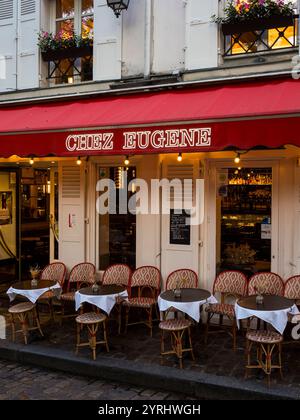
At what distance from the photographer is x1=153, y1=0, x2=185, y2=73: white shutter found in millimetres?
7641

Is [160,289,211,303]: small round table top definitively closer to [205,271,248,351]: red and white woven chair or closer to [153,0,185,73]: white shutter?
[205,271,248,351]: red and white woven chair

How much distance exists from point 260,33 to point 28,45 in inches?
187

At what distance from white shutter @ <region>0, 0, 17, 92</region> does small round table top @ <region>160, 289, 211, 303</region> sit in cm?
565

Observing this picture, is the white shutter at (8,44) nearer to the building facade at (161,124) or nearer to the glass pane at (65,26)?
the building facade at (161,124)

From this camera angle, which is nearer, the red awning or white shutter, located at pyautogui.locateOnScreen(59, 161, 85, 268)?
the red awning

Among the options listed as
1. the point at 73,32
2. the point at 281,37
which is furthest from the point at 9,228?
the point at 281,37

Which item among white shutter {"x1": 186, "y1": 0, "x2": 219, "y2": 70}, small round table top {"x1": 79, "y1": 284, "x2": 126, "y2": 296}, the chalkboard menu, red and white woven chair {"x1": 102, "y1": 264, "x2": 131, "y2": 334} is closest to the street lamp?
white shutter {"x1": 186, "y1": 0, "x2": 219, "y2": 70}

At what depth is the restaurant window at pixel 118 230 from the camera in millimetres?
8305

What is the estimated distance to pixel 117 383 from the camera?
5.79 m

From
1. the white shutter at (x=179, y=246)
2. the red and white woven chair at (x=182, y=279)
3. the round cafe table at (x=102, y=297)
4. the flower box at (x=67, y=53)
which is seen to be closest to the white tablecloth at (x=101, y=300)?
the round cafe table at (x=102, y=297)

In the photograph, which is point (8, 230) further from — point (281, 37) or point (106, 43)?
point (281, 37)

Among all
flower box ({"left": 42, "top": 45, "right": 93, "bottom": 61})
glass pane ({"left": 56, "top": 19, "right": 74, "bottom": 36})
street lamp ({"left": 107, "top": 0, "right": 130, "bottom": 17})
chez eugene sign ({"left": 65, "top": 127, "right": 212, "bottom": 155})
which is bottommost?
chez eugene sign ({"left": 65, "top": 127, "right": 212, "bottom": 155})

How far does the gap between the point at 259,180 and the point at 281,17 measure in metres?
2.56

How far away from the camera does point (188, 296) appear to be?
6492mm
